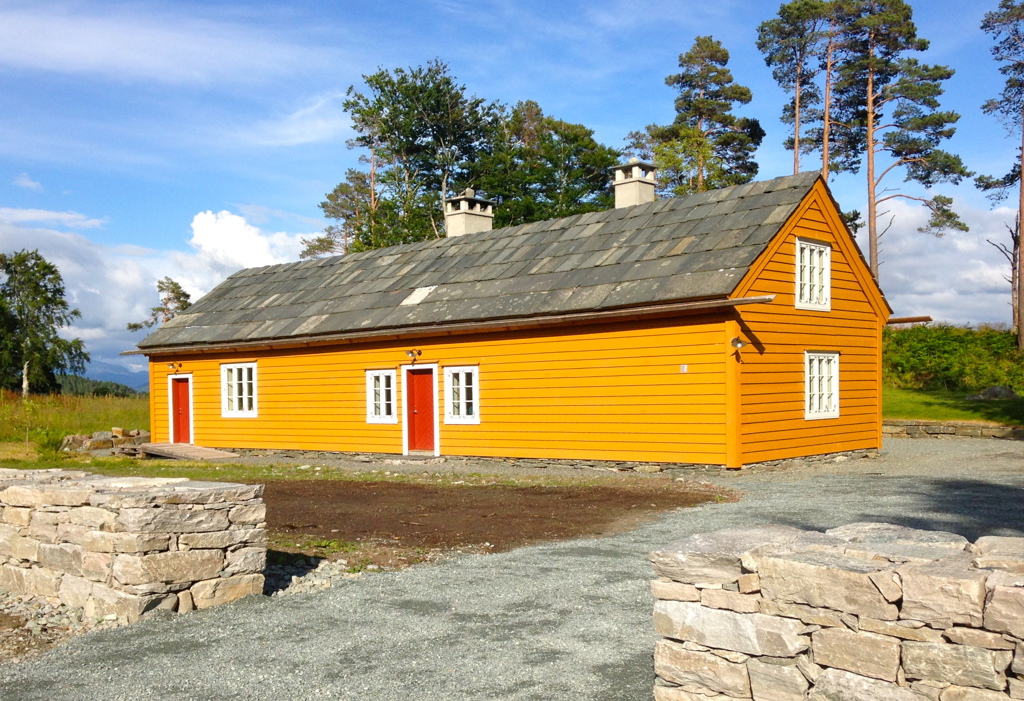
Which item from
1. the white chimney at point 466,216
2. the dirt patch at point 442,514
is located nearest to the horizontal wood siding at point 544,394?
the dirt patch at point 442,514

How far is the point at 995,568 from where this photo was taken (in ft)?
12.2

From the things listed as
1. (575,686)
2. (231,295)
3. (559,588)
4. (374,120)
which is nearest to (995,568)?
(575,686)

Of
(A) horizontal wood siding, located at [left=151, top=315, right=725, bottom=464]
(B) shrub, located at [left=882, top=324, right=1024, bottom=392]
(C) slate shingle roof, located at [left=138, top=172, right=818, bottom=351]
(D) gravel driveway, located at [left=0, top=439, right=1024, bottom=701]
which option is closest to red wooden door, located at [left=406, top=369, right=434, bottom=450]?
(A) horizontal wood siding, located at [left=151, top=315, right=725, bottom=464]

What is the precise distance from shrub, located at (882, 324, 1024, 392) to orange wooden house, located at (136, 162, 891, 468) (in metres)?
12.7

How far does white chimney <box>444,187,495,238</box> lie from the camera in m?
24.8

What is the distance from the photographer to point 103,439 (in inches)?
963

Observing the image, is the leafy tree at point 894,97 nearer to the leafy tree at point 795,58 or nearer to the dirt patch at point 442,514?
the leafy tree at point 795,58

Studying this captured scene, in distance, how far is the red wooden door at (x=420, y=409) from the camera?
19609 millimetres

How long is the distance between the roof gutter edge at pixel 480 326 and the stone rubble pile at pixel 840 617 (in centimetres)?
1012

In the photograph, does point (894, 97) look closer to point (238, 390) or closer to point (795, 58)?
point (795, 58)

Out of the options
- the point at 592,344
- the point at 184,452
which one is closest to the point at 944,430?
the point at 592,344

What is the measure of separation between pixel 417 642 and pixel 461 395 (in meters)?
13.4

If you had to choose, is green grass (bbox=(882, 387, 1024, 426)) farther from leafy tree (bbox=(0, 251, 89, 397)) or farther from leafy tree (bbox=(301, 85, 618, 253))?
leafy tree (bbox=(0, 251, 89, 397))

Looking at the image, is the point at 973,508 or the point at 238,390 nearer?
the point at 973,508
